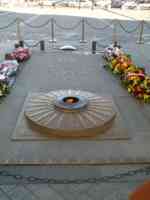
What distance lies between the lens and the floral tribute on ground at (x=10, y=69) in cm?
696

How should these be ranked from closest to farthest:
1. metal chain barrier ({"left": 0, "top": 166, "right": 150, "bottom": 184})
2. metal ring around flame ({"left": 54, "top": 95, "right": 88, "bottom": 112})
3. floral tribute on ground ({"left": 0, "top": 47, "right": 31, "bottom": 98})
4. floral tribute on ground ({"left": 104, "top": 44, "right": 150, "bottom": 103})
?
metal chain barrier ({"left": 0, "top": 166, "right": 150, "bottom": 184}), metal ring around flame ({"left": 54, "top": 95, "right": 88, "bottom": 112}), floral tribute on ground ({"left": 104, "top": 44, "right": 150, "bottom": 103}), floral tribute on ground ({"left": 0, "top": 47, "right": 31, "bottom": 98})

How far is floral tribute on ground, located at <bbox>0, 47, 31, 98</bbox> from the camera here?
6.96 metres

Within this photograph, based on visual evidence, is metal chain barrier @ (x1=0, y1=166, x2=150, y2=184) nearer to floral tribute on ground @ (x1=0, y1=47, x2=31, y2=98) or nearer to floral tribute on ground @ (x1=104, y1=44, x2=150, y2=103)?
floral tribute on ground @ (x1=104, y1=44, x2=150, y2=103)

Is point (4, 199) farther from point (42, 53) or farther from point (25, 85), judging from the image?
point (42, 53)

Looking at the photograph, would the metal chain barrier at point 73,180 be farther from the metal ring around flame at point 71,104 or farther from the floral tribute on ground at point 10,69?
the floral tribute on ground at point 10,69

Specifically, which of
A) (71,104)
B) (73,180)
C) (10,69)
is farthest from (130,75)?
(73,180)

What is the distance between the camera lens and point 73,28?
666 inches

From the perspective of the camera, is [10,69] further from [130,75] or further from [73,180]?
[73,180]

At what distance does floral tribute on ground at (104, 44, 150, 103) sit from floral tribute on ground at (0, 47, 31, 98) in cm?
320

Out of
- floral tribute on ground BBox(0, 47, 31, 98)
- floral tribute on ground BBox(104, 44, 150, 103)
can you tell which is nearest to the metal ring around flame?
floral tribute on ground BBox(104, 44, 150, 103)

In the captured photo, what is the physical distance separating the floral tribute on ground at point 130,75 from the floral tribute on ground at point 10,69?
3201mm

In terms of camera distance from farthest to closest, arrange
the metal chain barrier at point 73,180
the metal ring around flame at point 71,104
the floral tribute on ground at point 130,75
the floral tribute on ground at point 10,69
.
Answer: the floral tribute on ground at point 10,69 → the floral tribute on ground at point 130,75 → the metal ring around flame at point 71,104 → the metal chain barrier at point 73,180

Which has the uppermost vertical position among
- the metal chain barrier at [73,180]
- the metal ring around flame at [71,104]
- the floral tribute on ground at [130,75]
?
the floral tribute on ground at [130,75]

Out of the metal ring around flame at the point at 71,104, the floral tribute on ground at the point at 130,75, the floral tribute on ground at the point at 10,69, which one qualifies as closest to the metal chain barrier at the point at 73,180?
the metal ring around flame at the point at 71,104
